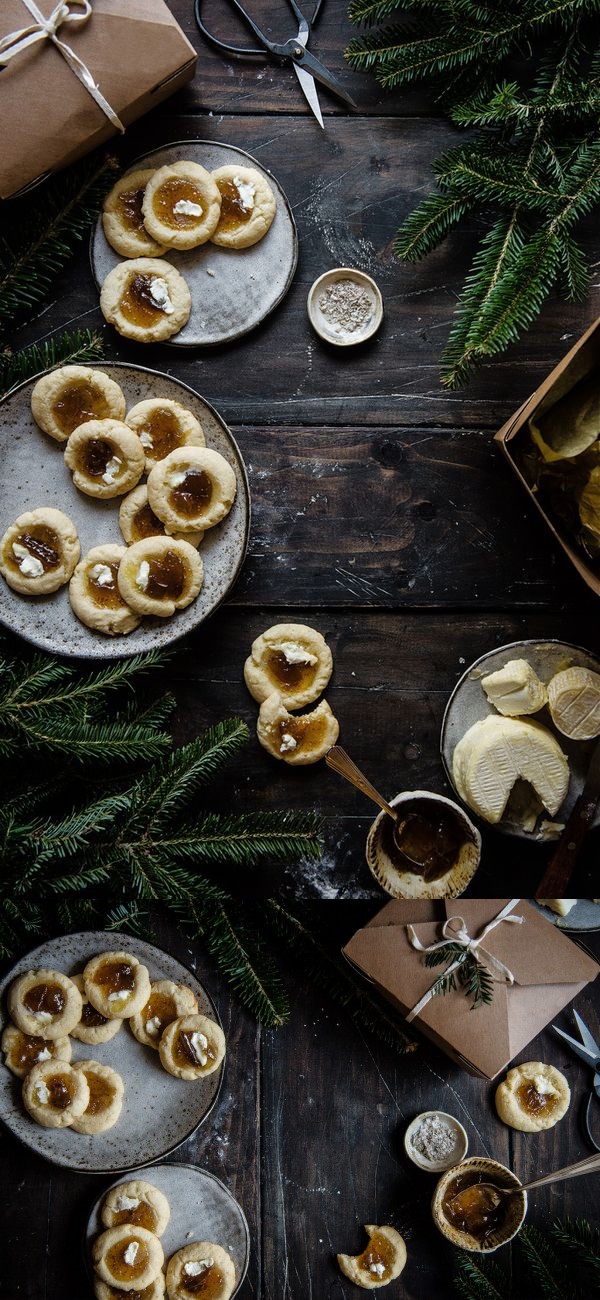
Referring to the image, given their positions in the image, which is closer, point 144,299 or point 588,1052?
point 144,299

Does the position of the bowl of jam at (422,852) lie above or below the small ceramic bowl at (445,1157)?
above

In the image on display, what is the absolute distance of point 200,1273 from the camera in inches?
59.0

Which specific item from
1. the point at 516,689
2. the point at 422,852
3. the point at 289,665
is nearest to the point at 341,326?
the point at 289,665

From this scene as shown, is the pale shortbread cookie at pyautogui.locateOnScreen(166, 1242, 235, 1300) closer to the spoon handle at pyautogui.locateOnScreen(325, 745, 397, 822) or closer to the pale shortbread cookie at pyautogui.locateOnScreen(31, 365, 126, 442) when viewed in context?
the spoon handle at pyautogui.locateOnScreen(325, 745, 397, 822)

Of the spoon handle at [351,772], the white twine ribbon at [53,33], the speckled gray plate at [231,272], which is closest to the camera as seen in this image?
the white twine ribbon at [53,33]

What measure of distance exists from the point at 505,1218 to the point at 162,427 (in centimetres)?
156

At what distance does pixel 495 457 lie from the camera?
1.60 m

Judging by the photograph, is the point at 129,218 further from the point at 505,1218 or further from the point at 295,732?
the point at 505,1218

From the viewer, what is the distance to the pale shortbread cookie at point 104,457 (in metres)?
1.46

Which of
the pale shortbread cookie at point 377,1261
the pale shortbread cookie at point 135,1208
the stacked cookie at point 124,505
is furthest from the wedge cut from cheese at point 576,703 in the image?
the pale shortbread cookie at point 135,1208

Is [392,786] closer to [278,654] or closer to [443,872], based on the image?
[443,872]

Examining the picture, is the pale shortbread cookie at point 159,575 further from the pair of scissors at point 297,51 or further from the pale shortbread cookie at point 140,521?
the pair of scissors at point 297,51

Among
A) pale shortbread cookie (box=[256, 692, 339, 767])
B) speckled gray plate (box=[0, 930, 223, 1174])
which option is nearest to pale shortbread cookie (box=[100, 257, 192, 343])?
pale shortbread cookie (box=[256, 692, 339, 767])

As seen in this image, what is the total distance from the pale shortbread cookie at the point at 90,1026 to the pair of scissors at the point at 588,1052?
84 centimetres
